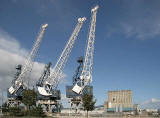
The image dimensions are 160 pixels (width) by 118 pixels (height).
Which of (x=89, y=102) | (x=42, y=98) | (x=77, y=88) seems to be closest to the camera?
(x=89, y=102)

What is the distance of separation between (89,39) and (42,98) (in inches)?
2145

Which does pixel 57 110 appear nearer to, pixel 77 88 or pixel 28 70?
pixel 77 88

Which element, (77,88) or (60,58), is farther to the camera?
(60,58)

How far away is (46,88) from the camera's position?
15888cm

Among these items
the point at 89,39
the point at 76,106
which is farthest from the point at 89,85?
the point at 89,39

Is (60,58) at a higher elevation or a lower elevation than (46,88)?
higher

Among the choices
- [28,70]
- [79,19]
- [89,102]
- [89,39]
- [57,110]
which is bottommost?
[57,110]

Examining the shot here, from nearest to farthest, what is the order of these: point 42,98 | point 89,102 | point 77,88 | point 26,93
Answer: point 89,102
point 26,93
point 77,88
point 42,98

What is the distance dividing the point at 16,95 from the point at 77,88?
6471 cm

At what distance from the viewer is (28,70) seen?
189750 millimetres

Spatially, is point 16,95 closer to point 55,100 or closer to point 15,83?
point 15,83

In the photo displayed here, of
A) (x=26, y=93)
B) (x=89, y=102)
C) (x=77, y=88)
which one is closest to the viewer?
(x=89, y=102)

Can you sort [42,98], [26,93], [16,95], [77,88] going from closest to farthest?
1. [26,93]
2. [77,88]
3. [42,98]
4. [16,95]

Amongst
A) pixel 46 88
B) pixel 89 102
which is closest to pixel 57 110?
pixel 46 88
